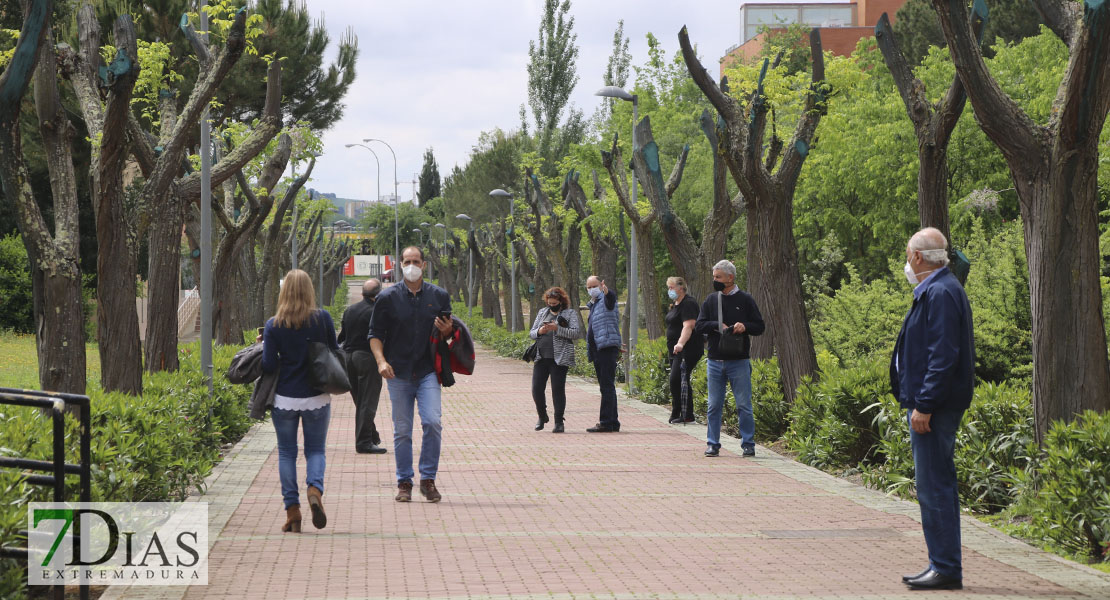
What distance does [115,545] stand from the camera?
22.3 ft

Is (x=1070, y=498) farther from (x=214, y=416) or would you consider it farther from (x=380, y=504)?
(x=214, y=416)

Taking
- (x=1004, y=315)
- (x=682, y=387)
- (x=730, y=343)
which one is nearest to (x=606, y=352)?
(x=682, y=387)

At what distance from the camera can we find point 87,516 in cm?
607

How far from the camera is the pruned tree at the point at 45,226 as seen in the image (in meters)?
9.45

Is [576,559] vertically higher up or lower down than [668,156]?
lower down

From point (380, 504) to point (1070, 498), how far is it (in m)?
4.59

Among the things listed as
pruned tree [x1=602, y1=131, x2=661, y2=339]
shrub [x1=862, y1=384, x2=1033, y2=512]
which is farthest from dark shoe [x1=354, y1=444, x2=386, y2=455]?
pruned tree [x1=602, y1=131, x2=661, y2=339]

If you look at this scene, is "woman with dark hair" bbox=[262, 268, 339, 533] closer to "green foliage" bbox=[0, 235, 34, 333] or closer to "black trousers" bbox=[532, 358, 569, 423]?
"black trousers" bbox=[532, 358, 569, 423]

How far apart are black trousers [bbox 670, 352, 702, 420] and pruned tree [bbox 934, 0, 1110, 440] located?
7702mm

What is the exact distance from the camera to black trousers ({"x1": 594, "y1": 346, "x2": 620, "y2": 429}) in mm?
15430

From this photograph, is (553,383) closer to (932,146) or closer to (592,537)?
(932,146)

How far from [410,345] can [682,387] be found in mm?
7786

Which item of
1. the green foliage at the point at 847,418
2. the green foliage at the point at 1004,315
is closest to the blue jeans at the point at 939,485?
the green foliage at the point at 847,418

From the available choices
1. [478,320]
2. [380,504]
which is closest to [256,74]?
[380,504]
